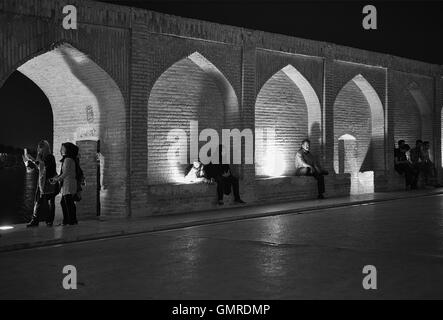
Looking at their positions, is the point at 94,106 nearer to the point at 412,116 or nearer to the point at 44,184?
the point at 44,184

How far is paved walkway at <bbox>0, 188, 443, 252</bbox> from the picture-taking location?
10539 millimetres

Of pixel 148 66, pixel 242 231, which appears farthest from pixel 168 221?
pixel 148 66

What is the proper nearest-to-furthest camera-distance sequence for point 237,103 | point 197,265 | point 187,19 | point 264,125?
point 197,265, point 187,19, point 237,103, point 264,125

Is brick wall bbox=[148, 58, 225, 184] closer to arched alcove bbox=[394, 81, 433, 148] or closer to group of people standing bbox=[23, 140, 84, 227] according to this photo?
group of people standing bbox=[23, 140, 84, 227]

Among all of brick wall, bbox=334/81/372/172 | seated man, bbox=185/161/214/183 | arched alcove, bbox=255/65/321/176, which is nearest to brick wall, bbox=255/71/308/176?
arched alcove, bbox=255/65/321/176

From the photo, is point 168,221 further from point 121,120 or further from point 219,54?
point 219,54

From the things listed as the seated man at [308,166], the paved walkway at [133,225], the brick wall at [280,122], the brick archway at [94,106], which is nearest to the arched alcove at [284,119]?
the brick wall at [280,122]

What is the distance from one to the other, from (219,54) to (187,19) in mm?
1369

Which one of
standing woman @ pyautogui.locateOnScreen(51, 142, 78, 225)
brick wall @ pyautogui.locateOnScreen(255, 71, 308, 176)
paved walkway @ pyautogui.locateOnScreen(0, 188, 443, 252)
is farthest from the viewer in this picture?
brick wall @ pyautogui.locateOnScreen(255, 71, 308, 176)

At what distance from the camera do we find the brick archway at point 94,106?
13703mm

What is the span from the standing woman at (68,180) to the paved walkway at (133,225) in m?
0.30

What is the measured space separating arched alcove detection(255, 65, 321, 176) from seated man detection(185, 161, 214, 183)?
2402 millimetres
